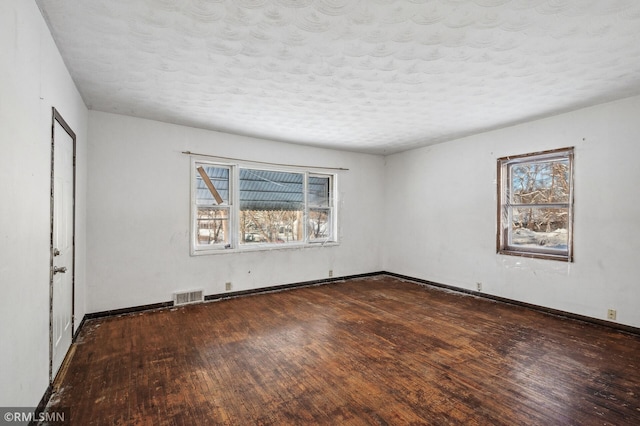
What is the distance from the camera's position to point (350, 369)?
2572 millimetres

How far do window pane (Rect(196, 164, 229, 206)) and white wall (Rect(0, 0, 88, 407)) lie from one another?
7.63 ft

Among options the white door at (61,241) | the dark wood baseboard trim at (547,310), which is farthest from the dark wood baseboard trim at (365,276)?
the white door at (61,241)

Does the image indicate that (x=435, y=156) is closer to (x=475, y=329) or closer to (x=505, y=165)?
(x=505, y=165)

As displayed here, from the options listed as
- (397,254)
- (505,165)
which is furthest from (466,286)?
(505,165)

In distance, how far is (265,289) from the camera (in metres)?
5.14

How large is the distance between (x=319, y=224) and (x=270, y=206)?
112cm

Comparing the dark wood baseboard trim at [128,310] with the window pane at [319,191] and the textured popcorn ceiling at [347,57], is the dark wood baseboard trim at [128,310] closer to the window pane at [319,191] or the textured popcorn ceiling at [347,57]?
the textured popcorn ceiling at [347,57]

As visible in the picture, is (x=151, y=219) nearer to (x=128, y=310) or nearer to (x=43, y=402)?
(x=128, y=310)

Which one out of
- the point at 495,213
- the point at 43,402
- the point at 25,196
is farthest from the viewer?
the point at 495,213

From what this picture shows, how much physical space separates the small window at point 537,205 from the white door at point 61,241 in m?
5.28

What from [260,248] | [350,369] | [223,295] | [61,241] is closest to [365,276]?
[260,248]

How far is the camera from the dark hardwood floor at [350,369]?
201cm

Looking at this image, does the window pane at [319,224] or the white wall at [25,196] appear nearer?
the white wall at [25,196]

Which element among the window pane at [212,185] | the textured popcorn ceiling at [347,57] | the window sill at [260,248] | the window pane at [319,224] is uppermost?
the textured popcorn ceiling at [347,57]
